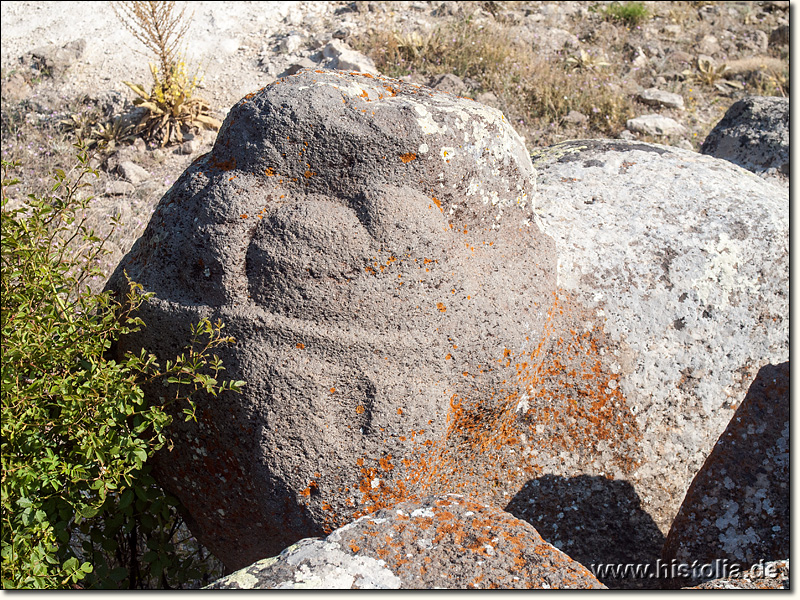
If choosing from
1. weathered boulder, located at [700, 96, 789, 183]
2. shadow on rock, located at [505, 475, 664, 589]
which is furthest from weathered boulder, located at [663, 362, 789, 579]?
weathered boulder, located at [700, 96, 789, 183]

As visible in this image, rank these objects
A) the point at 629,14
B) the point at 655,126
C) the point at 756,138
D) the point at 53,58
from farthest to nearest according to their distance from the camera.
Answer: the point at 629,14, the point at 53,58, the point at 655,126, the point at 756,138

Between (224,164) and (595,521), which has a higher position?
(224,164)

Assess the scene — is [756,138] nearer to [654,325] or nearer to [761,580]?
[654,325]

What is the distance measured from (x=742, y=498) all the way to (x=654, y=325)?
2.48 ft

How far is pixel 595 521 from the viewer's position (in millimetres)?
2828

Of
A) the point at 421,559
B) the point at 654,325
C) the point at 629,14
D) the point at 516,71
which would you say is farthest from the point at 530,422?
the point at 629,14

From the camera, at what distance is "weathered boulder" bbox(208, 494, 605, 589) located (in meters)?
2.05

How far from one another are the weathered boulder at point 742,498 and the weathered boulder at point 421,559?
2.47ft

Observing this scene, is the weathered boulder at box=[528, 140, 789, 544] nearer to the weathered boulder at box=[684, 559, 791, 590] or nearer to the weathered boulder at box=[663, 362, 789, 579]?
the weathered boulder at box=[663, 362, 789, 579]

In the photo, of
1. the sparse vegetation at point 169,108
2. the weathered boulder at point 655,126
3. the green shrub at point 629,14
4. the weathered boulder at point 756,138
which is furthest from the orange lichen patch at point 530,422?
the green shrub at point 629,14

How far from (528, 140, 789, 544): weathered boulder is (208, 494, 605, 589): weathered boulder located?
2.01 feet

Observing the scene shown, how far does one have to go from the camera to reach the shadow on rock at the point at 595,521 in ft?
9.08

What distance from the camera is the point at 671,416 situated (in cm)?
292

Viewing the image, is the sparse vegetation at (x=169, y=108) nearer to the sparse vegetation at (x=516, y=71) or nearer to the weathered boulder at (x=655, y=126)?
the sparse vegetation at (x=516, y=71)
